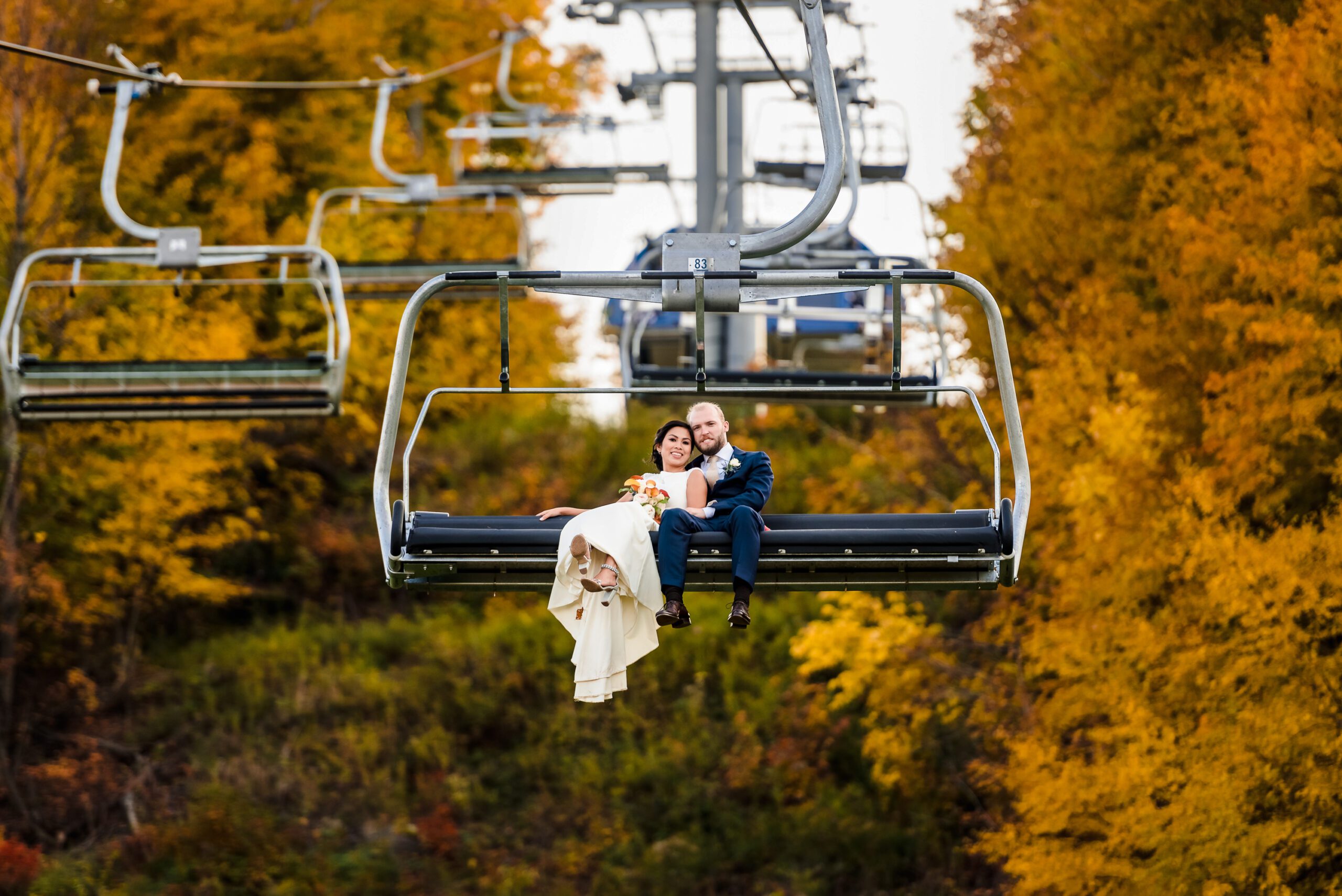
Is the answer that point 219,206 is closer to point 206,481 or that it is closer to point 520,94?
point 206,481

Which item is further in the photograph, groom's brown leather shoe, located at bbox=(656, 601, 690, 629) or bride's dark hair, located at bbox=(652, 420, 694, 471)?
bride's dark hair, located at bbox=(652, 420, 694, 471)

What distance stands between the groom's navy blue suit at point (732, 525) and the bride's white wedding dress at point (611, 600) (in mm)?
117

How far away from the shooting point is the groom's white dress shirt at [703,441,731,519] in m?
8.65

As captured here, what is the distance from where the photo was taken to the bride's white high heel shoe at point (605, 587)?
779cm

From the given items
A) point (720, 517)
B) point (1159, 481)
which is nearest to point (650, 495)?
point (720, 517)

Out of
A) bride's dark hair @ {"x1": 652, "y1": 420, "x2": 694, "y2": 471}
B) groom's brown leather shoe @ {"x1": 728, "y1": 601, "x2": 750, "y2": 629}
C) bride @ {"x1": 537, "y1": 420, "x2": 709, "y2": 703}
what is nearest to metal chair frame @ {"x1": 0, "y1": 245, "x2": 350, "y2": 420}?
bride's dark hair @ {"x1": 652, "y1": 420, "x2": 694, "y2": 471}

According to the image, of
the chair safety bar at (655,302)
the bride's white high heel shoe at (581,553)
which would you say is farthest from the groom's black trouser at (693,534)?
the chair safety bar at (655,302)

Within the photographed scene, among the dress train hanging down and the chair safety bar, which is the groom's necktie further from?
the chair safety bar

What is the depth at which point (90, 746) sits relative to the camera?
22.3m

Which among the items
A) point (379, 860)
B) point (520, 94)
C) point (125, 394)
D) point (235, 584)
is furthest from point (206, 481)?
point (125, 394)

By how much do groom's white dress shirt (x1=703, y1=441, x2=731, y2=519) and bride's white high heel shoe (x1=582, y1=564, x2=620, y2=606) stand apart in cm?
87

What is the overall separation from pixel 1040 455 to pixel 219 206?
10.9 meters

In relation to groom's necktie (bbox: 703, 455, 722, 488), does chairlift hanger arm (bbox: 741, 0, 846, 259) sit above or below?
above

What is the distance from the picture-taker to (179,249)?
1226cm
